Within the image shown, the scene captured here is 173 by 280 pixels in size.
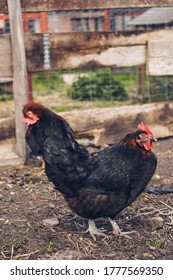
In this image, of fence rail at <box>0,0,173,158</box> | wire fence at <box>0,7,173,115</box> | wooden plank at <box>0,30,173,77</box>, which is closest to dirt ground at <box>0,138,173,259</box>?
fence rail at <box>0,0,173,158</box>

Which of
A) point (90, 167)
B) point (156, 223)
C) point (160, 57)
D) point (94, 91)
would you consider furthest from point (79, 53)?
point (94, 91)

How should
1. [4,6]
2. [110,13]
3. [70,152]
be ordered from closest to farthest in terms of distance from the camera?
[70,152] < [4,6] < [110,13]

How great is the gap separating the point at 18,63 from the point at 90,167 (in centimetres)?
193

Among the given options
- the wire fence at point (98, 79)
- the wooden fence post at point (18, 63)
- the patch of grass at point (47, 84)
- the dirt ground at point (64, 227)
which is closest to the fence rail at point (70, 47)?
the wooden fence post at point (18, 63)

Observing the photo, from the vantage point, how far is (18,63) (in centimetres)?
503

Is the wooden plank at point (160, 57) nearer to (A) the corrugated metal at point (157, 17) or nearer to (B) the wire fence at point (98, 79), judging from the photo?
(B) the wire fence at point (98, 79)

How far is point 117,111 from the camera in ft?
18.8

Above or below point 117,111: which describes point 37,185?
below

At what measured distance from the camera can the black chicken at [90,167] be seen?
3.48 metres

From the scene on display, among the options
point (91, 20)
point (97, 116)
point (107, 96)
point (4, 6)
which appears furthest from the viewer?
point (107, 96)

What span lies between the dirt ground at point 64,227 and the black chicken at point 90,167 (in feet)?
0.61
